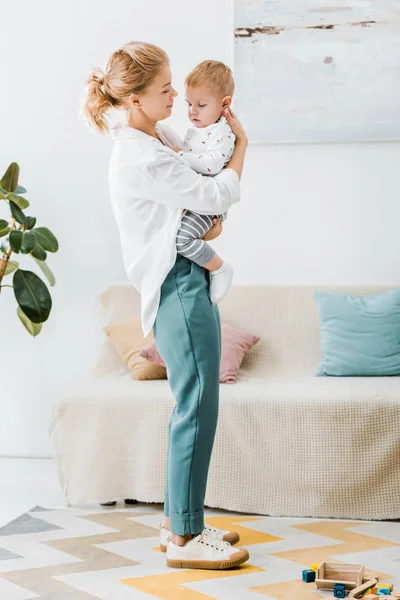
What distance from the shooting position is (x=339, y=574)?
2.13m

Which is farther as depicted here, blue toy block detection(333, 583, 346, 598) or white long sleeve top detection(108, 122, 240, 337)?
white long sleeve top detection(108, 122, 240, 337)

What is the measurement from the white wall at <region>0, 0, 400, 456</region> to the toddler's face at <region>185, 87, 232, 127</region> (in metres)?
1.29

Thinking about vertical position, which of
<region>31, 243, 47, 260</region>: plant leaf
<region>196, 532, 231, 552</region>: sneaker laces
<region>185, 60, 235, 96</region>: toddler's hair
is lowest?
<region>196, 532, 231, 552</region>: sneaker laces

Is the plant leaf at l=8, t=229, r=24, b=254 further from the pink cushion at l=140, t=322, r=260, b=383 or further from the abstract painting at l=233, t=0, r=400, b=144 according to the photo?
the abstract painting at l=233, t=0, r=400, b=144

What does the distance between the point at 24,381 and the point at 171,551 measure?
5.58ft

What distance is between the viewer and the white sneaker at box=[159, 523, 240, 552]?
2.28m

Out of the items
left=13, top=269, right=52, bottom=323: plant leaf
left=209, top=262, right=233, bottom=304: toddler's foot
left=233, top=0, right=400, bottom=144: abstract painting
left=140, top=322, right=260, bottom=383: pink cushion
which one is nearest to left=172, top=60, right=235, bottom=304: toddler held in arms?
left=209, top=262, right=233, bottom=304: toddler's foot

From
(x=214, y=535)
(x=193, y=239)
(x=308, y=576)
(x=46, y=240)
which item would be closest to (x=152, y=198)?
(x=193, y=239)

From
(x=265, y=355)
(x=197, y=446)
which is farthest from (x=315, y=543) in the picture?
(x=265, y=355)

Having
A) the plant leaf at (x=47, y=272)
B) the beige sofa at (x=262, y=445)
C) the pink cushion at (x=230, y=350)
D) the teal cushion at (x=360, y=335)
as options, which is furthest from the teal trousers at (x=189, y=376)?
the plant leaf at (x=47, y=272)

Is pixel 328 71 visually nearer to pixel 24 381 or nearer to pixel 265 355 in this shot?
pixel 265 355

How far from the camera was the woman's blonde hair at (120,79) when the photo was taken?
2139 millimetres

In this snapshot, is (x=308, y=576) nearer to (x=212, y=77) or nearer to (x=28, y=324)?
(x=212, y=77)

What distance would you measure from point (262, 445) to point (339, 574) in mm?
718
